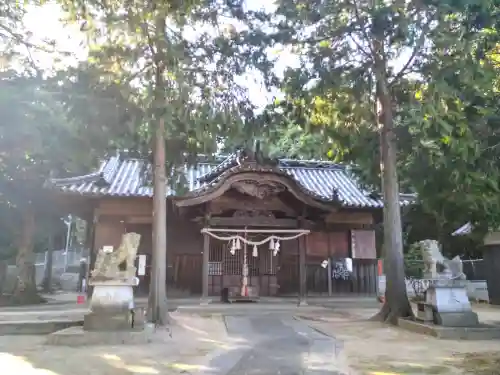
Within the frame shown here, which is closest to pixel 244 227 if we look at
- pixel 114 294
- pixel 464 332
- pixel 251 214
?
pixel 251 214

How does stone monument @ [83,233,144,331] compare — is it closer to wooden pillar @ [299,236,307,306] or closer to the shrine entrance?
the shrine entrance

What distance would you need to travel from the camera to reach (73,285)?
90.4 feet

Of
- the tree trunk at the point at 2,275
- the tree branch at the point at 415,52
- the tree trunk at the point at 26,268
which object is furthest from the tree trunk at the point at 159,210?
the tree trunk at the point at 2,275

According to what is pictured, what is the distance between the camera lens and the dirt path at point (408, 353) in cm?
596

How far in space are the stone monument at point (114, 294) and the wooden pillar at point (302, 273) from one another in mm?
7091

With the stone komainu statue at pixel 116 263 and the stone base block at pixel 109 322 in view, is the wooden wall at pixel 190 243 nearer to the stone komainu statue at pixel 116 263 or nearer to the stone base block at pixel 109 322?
the stone komainu statue at pixel 116 263

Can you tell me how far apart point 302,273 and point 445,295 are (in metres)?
5.91

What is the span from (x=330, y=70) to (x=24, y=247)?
13519 millimetres

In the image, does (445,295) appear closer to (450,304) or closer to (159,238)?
(450,304)

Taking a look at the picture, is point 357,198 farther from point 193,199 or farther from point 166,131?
point 166,131

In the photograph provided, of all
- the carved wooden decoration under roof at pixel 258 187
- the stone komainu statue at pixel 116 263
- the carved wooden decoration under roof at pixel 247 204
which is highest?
the carved wooden decoration under roof at pixel 258 187

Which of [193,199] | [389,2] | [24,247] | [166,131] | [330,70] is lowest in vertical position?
[24,247]

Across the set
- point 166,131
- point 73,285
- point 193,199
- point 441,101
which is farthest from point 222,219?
point 73,285

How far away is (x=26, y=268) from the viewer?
56.8 ft
